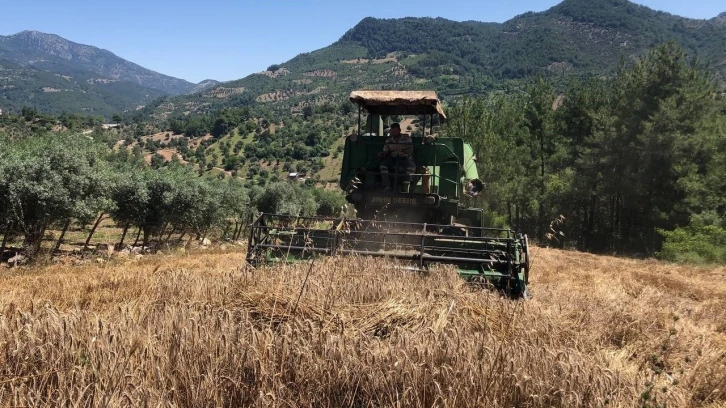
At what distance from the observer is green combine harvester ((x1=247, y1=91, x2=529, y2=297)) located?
6.95 m

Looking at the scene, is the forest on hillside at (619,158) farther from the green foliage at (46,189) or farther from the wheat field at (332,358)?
the green foliage at (46,189)

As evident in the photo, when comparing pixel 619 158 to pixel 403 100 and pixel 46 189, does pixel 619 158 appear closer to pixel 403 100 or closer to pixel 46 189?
pixel 403 100

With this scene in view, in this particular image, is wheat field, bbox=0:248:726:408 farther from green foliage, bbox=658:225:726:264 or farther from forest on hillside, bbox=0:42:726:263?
green foliage, bbox=658:225:726:264

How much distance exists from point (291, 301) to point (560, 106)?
3278 centimetres

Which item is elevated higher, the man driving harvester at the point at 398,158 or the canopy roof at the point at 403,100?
the canopy roof at the point at 403,100

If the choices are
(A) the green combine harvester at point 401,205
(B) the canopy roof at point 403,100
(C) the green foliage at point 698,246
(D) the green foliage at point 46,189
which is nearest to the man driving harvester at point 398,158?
(A) the green combine harvester at point 401,205

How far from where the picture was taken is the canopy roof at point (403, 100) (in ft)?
28.6

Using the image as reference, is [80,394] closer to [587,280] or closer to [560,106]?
[587,280]

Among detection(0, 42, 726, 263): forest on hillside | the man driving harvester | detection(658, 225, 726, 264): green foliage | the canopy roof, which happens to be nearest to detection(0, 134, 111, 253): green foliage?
detection(0, 42, 726, 263): forest on hillside

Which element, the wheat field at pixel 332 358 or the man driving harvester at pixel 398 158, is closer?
the wheat field at pixel 332 358

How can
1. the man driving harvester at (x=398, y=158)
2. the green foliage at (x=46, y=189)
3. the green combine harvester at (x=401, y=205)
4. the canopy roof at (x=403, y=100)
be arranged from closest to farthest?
the green combine harvester at (x=401, y=205) < the man driving harvester at (x=398, y=158) < the canopy roof at (x=403, y=100) < the green foliage at (x=46, y=189)

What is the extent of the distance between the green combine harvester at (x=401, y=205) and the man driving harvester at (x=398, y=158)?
0.02 metres

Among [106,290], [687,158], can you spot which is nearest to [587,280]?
[106,290]

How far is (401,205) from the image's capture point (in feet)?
27.9
